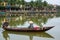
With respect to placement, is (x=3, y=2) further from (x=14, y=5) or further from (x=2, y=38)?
(x=2, y=38)

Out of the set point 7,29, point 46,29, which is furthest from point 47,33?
point 7,29

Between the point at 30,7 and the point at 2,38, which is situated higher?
the point at 2,38

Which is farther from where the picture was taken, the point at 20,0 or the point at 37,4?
the point at 37,4

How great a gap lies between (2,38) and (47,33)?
4.55m

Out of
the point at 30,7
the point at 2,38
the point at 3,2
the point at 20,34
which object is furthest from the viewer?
the point at 30,7

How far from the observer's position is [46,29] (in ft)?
69.3

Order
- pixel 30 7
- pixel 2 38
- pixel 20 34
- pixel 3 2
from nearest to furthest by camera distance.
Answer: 1. pixel 2 38
2. pixel 20 34
3. pixel 3 2
4. pixel 30 7

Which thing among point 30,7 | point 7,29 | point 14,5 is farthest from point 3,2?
point 7,29

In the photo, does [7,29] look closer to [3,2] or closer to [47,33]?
[47,33]

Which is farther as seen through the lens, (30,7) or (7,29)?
(30,7)

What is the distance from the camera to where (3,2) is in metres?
61.5

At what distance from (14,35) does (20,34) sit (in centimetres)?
67

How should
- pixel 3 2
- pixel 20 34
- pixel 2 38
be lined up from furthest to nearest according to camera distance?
pixel 3 2 < pixel 20 34 < pixel 2 38

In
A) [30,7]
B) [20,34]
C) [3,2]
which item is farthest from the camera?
[30,7]
